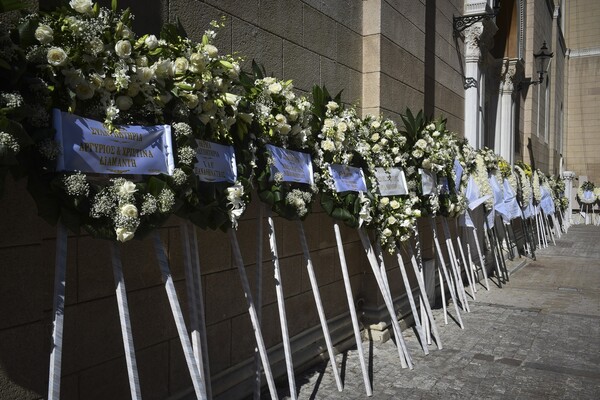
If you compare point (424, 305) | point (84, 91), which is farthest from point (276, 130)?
point (424, 305)

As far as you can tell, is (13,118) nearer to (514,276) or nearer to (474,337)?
(474,337)

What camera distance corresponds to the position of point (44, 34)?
2391 mm

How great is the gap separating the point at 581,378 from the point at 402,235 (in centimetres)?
206

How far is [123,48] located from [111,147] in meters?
0.45

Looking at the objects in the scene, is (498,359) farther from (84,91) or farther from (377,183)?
(84,91)

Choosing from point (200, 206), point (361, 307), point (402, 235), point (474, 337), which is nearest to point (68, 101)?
point (200, 206)

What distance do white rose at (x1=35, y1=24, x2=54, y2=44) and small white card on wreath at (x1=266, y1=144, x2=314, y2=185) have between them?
1855 millimetres

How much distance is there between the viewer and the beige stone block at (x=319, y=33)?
5670 millimetres

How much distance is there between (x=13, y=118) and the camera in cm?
229

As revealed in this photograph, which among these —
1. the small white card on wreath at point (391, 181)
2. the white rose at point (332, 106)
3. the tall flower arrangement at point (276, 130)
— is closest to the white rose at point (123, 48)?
the tall flower arrangement at point (276, 130)

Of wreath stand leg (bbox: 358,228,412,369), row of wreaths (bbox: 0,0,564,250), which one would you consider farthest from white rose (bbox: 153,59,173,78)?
wreath stand leg (bbox: 358,228,412,369)

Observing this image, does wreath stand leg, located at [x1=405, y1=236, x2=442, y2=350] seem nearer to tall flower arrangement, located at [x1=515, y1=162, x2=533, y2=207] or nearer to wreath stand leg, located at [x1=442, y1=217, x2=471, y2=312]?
wreath stand leg, located at [x1=442, y1=217, x2=471, y2=312]

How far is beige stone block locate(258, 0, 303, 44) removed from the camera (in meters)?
5.03

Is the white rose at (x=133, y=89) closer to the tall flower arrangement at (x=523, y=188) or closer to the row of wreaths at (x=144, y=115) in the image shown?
the row of wreaths at (x=144, y=115)
